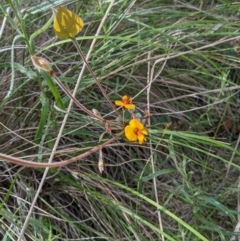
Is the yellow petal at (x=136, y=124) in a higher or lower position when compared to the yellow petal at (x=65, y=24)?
lower

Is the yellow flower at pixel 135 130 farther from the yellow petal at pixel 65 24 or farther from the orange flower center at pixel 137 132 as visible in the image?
the yellow petal at pixel 65 24

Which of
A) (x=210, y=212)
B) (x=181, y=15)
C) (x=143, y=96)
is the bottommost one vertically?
(x=210, y=212)

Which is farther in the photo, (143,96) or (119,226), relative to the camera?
(143,96)

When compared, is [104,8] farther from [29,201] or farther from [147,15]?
[29,201]

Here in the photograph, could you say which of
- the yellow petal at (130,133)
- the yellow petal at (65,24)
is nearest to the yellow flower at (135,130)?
the yellow petal at (130,133)

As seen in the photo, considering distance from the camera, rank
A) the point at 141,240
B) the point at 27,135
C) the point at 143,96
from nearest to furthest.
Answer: the point at 141,240, the point at 27,135, the point at 143,96

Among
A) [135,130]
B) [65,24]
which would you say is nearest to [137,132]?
[135,130]

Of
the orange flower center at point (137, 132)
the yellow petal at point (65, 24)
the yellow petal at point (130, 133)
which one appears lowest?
the orange flower center at point (137, 132)

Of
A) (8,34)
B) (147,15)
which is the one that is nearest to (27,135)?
(8,34)

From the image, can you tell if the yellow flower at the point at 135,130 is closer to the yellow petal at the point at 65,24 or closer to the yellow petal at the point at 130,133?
the yellow petal at the point at 130,133
